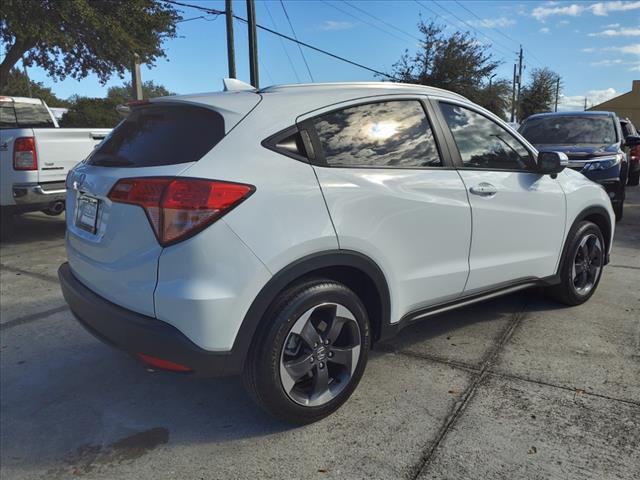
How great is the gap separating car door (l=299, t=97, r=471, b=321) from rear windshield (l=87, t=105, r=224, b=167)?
486mm

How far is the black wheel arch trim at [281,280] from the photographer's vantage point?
7.91 feet

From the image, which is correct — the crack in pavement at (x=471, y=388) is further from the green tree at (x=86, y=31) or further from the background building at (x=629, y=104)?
the background building at (x=629, y=104)

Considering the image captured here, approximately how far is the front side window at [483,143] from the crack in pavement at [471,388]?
3.98 feet

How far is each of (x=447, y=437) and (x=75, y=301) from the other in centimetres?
205

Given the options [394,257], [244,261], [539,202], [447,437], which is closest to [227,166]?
[244,261]

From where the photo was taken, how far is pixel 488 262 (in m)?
3.51

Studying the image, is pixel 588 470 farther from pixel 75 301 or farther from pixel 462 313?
pixel 75 301

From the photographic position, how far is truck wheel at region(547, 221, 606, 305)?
4207 millimetres

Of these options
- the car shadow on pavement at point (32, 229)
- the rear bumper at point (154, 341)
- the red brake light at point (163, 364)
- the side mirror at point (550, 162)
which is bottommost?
the car shadow on pavement at point (32, 229)

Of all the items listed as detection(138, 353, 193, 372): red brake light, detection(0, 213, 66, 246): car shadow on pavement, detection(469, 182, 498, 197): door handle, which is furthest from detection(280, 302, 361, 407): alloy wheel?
detection(0, 213, 66, 246): car shadow on pavement

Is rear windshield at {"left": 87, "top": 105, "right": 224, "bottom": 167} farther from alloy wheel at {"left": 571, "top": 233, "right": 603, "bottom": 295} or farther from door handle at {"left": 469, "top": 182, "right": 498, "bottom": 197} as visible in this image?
alloy wheel at {"left": 571, "top": 233, "right": 603, "bottom": 295}

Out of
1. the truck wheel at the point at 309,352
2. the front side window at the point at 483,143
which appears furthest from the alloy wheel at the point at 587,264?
the truck wheel at the point at 309,352

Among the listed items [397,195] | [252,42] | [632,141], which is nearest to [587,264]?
[397,195]

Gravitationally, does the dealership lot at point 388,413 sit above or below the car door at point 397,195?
below
